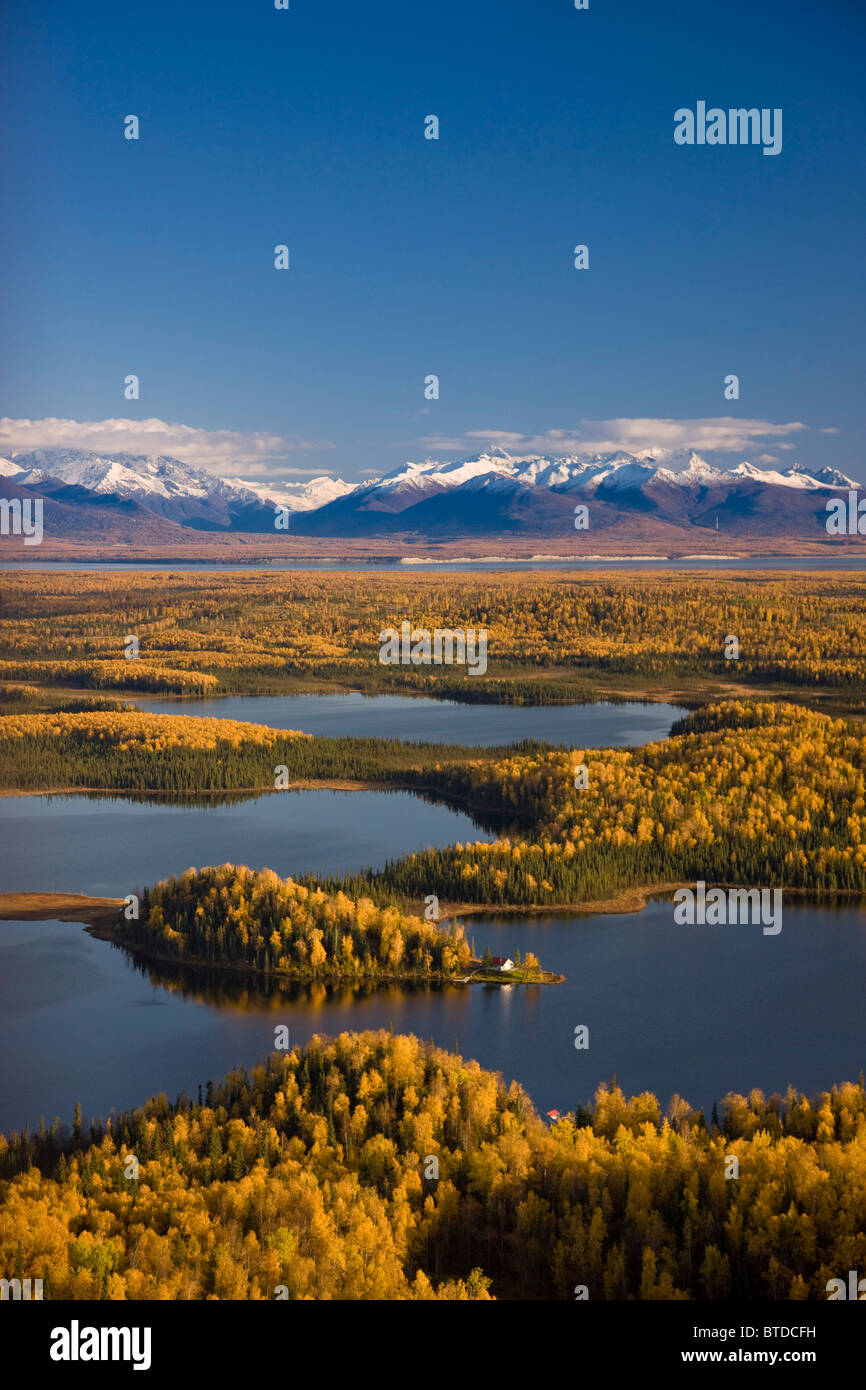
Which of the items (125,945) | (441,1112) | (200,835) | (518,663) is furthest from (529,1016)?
(518,663)

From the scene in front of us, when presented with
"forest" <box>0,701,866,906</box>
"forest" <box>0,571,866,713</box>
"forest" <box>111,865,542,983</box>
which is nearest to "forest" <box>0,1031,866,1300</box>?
"forest" <box>111,865,542,983</box>

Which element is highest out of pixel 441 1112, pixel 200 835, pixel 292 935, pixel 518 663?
pixel 518 663

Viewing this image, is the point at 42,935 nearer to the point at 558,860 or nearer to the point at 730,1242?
the point at 558,860

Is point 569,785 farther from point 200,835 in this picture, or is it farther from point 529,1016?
point 529,1016

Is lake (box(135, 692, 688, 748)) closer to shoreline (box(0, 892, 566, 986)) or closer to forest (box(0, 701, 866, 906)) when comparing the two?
forest (box(0, 701, 866, 906))
